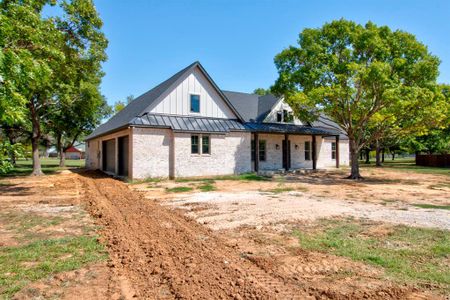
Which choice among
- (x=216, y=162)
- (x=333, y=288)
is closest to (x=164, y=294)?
(x=333, y=288)

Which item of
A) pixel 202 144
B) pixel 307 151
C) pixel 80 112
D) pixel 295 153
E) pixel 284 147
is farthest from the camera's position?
pixel 80 112

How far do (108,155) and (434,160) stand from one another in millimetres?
35729

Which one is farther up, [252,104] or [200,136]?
[252,104]

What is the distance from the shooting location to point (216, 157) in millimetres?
19172

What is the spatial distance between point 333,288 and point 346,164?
31.2 meters

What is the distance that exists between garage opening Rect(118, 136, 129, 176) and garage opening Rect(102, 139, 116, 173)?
3.11m

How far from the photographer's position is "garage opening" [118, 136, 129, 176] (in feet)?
64.1

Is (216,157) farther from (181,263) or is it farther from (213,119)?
(181,263)

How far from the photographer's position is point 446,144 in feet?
108

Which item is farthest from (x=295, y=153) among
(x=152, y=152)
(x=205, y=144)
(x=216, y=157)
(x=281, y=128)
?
(x=152, y=152)

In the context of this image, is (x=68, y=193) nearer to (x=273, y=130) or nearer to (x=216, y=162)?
(x=216, y=162)

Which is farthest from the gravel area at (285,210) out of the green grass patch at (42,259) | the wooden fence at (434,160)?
the wooden fence at (434,160)

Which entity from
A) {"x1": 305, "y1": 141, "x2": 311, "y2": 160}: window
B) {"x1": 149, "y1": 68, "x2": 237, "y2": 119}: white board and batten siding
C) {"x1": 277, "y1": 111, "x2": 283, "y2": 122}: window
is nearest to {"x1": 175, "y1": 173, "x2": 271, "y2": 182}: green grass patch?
{"x1": 149, "y1": 68, "x2": 237, "y2": 119}: white board and batten siding

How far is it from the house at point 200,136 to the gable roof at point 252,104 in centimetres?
11
